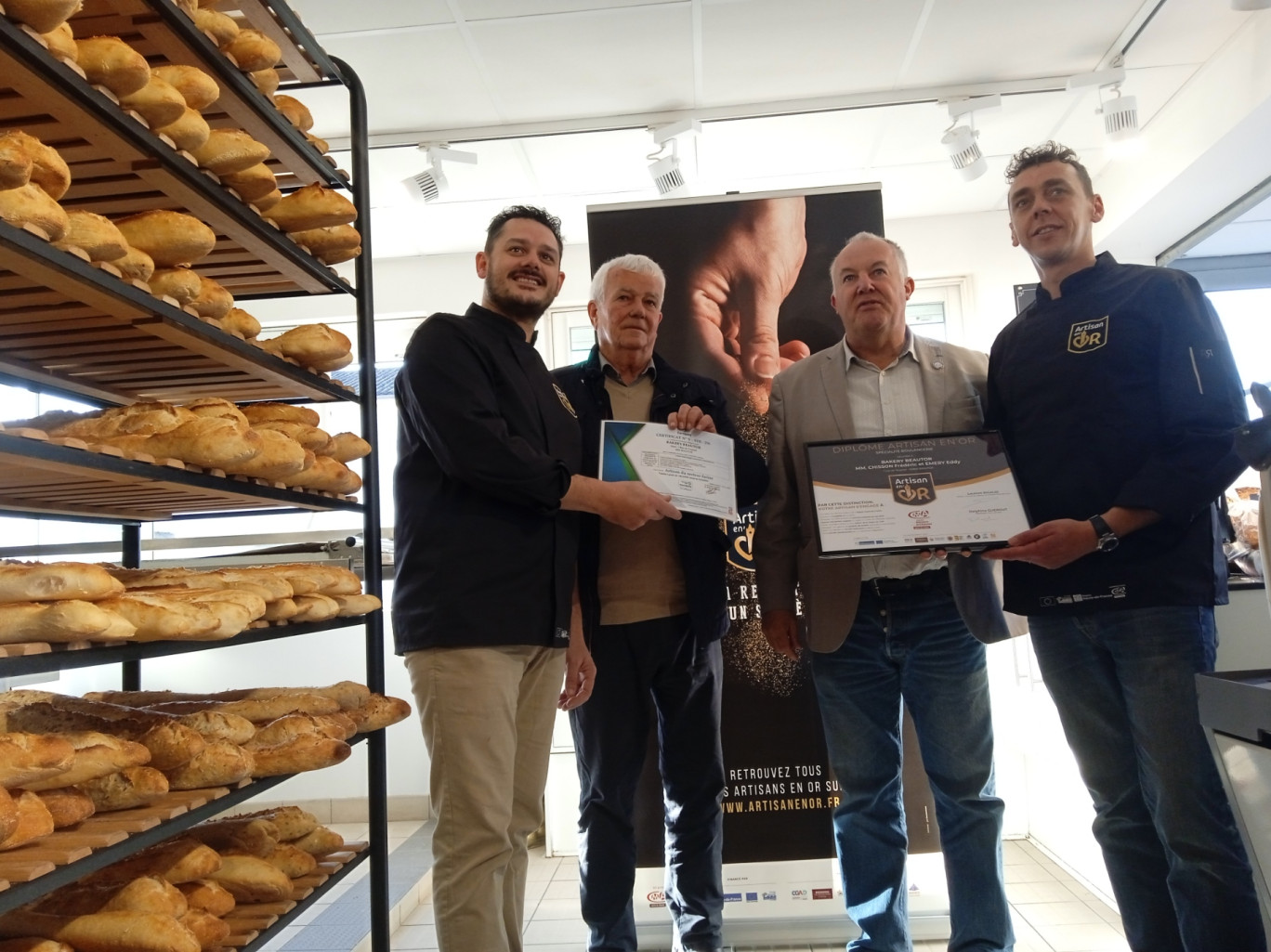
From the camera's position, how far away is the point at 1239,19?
135 inches

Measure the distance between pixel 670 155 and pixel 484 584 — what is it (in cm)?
279

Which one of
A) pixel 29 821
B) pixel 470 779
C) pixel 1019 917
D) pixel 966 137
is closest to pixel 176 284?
pixel 29 821

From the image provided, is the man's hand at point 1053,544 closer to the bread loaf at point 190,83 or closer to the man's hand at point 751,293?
the man's hand at point 751,293

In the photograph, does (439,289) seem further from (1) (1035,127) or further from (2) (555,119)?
(1) (1035,127)

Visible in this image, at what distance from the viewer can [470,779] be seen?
1.79 metres

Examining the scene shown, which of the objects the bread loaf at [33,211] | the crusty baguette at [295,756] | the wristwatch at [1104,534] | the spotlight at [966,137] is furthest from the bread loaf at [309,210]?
the spotlight at [966,137]

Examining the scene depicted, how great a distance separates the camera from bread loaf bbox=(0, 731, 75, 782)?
1112 millimetres

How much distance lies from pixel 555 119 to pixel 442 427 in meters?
2.59

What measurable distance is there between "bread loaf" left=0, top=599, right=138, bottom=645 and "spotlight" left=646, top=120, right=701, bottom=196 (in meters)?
3.30

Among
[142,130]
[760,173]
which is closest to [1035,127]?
[760,173]

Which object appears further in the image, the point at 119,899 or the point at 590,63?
the point at 590,63

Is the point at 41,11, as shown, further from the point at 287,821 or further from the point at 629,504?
the point at 287,821

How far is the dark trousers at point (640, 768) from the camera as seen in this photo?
2283 mm

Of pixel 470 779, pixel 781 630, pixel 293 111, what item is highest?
pixel 293 111
